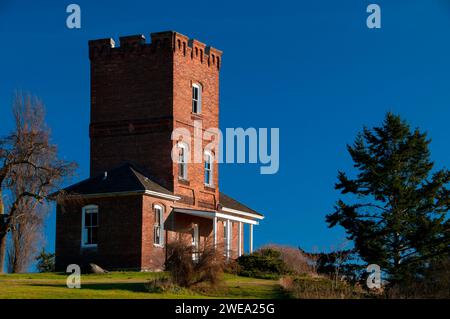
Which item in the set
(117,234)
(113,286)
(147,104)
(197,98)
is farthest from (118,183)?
(113,286)

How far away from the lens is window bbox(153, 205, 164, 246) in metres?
40.4

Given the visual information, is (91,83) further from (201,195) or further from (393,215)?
(393,215)

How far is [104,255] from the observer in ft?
131

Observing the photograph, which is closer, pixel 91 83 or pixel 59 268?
pixel 59 268

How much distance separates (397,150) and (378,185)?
2.71 metres

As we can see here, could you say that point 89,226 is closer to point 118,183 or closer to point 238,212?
point 118,183

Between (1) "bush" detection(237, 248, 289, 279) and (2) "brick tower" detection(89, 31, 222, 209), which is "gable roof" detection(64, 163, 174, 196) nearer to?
(2) "brick tower" detection(89, 31, 222, 209)

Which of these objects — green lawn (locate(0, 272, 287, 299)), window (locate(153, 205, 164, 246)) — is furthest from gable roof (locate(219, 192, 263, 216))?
green lawn (locate(0, 272, 287, 299))

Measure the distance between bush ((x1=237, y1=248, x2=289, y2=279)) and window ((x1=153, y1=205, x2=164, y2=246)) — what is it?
396 centimetres

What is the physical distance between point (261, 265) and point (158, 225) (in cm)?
519

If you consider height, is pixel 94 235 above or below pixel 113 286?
above

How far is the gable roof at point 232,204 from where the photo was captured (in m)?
48.0

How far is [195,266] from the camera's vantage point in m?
27.2
